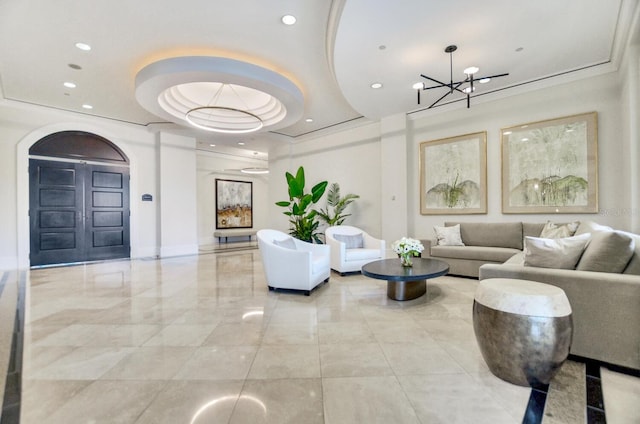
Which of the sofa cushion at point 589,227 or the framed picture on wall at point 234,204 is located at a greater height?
the framed picture on wall at point 234,204

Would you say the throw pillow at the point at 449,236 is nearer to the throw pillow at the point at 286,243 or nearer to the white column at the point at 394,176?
the white column at the point at 394,176

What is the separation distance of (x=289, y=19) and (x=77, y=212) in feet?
22.0

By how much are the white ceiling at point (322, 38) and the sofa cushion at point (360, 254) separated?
2.99 m

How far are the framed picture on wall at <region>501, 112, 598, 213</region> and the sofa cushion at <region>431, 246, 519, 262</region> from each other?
1.00 m

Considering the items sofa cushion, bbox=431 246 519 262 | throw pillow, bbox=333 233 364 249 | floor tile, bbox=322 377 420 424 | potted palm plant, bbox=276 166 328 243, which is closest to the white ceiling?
potted palm plant, bbox=276 166 328 243

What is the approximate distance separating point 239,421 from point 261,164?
456 inches

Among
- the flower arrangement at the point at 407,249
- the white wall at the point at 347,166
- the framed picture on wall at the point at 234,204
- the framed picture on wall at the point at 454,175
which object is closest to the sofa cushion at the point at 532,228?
the framed picture on wall at the point at 454,175

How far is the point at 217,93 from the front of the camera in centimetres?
587

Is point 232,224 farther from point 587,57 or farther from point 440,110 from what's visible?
point 587,57

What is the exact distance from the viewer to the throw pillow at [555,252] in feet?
8.13

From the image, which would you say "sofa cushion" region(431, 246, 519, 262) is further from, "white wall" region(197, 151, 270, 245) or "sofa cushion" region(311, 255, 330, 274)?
"white wall" region(197, 151, 270, 245)

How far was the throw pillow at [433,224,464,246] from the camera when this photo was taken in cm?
553

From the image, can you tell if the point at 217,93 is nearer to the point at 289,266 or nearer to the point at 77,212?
the point at 289,266

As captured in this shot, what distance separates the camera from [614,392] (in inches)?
73.7
